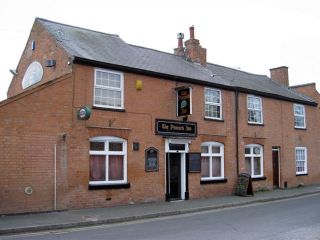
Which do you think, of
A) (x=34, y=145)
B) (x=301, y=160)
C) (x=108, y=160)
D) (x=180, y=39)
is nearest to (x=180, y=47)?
(x=180, y=39)

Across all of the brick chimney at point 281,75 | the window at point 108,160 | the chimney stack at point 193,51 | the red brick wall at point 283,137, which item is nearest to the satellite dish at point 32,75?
the window at point 108,160

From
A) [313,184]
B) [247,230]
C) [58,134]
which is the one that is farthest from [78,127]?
[313,184]

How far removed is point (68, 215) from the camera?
1421cm

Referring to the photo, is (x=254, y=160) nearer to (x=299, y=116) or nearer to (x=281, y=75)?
(x=299, y=116)

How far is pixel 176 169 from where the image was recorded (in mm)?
19734

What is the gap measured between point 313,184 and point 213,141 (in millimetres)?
11268

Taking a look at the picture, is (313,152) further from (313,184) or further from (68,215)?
(68,215)

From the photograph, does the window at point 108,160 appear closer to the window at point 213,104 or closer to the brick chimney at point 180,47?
the window at point 213,104

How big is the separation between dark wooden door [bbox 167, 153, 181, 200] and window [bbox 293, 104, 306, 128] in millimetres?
11814

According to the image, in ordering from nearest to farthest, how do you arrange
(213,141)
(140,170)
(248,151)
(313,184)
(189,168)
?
(140,170) → (189,168) → (213,141) → (248,151) → (313,184)

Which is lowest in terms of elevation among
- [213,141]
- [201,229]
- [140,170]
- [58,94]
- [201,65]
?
[201,229]

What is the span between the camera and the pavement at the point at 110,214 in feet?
40.5

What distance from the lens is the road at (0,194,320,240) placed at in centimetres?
1094

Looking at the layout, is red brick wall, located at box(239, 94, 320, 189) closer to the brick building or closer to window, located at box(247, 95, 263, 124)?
the brick building
